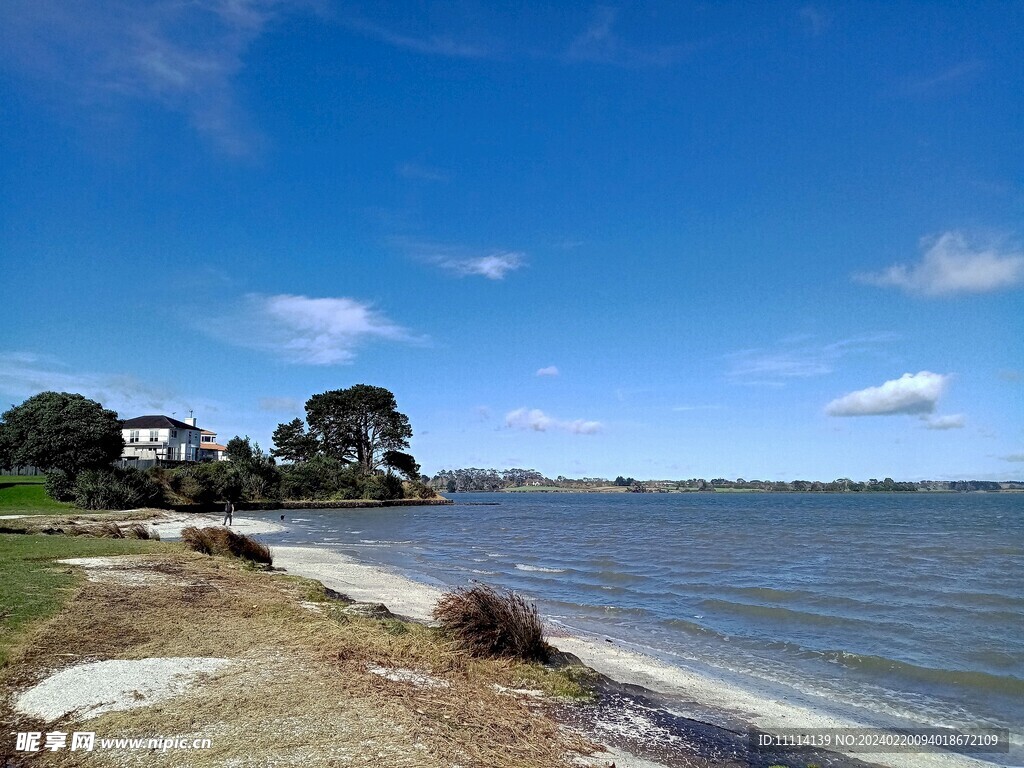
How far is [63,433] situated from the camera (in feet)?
144

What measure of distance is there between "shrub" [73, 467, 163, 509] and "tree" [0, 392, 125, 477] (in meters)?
1.83

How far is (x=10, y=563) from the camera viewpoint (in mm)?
13773

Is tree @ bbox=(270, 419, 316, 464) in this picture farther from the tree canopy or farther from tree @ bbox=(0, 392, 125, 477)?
tree @ bbox=(0, 392, 125, 477)

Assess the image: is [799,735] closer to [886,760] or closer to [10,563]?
[886,760]

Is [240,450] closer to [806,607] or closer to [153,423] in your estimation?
[153,423]

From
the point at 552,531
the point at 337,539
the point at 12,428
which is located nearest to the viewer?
the point at 337,539

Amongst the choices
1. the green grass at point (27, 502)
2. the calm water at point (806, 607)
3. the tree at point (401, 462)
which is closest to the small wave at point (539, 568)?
the calm water at point (806, 607)

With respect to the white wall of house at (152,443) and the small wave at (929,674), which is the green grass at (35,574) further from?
the white wall of house at (152,443)

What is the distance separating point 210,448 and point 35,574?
11129 centimetres

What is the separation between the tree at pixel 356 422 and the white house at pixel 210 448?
70.1ft

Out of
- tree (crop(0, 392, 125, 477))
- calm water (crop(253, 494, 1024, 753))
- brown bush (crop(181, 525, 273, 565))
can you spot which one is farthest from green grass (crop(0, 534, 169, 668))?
tree (crop(0, 392, 125, 477))

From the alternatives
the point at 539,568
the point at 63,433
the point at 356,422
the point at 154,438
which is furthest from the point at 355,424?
the point at 539,568

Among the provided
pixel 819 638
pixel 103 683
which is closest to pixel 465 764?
pixel 103 683

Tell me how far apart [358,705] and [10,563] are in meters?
11.8
